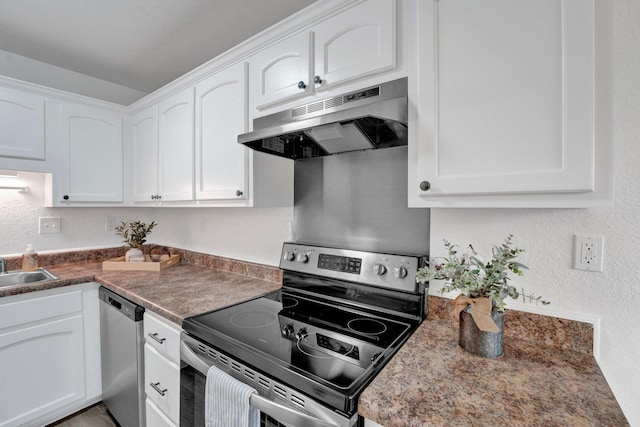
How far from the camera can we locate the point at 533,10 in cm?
77

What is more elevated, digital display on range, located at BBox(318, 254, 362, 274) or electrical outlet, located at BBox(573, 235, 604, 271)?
electrical outlet, located at BBox(573, 235, 604, 271)

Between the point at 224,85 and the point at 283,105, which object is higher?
the point at 224,85

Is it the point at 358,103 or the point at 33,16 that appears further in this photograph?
the point at 33,16

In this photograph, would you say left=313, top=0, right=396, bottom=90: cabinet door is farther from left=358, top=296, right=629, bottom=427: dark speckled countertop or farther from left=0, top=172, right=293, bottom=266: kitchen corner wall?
left=358, top=296, right=629, bottom=427: dark speckled countertop

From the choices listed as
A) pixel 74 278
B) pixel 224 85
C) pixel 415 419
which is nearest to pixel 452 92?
pixel 415 419

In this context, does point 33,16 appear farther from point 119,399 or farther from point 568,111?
point 568,111

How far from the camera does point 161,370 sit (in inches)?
53.4

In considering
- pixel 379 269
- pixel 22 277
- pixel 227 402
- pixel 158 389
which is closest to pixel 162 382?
pixel 158 389

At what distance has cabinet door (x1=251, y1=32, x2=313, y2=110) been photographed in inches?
49.0

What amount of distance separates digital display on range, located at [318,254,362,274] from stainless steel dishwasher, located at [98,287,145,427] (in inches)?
38.8

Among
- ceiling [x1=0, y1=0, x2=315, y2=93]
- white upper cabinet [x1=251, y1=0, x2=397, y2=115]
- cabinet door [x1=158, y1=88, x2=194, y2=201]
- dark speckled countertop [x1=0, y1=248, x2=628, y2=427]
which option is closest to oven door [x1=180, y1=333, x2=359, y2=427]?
dark speckled countertop [x1=0, y1=248, x2=628, y2=427]

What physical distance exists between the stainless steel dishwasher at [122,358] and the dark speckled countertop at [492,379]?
12.5 inches

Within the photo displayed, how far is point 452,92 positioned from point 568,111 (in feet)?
0.97

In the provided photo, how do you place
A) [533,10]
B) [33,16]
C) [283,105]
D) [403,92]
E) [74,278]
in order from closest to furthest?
[533,10] → [403,92] → [283,105] → [33,16] → [74,278]
